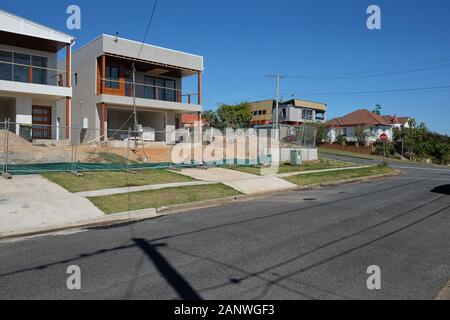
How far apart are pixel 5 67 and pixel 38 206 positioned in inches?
642

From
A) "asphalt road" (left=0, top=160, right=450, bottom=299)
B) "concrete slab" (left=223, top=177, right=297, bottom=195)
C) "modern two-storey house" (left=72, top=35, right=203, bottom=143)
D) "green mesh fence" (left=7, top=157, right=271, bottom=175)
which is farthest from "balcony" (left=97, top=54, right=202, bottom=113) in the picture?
"asphalt road" (left=0, top=160, right=450, bottom=299)

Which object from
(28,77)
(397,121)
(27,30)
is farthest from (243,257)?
(397,121)

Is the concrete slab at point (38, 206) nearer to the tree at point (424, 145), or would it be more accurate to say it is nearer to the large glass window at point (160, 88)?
the large glass window at point (160, 88)

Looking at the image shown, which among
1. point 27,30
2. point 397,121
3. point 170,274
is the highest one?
point 27,30

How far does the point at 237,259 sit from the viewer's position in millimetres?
6312

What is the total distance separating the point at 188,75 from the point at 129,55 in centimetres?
622

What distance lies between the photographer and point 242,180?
1673 centimetres

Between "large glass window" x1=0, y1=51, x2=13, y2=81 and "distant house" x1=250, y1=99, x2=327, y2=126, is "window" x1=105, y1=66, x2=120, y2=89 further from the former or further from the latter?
"distant house" x1=250, y1=99, x2=327, y2=126

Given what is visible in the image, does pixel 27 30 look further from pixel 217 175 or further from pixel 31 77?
pixel 217 175

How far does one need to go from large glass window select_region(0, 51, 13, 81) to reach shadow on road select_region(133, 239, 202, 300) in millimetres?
19859

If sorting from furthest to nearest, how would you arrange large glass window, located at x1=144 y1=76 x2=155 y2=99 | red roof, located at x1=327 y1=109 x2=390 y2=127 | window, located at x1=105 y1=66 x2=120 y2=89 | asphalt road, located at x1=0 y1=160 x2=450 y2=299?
red roof, located at x1=327 y1=109 x2=390 y2=127, large glass window, located at x1=144 y1=76 x2=155 y2=99, window, located at x1=105 y1=66 x2=120 y2=89, asphalt road, located at x1=0 y1=160 x2=450 y2=299

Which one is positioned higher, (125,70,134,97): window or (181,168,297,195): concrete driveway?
(125,70,134,97): window

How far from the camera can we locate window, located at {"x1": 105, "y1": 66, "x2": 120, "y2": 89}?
2692cm

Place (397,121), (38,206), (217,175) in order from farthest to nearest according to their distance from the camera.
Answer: (397,121) → (217,175) → (38,206)
